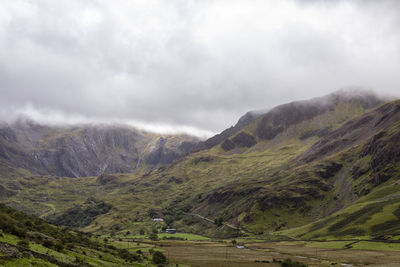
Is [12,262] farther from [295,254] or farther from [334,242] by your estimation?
[334,242]

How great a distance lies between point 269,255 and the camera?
14900cm

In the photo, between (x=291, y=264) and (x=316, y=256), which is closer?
(x=291, y=264)

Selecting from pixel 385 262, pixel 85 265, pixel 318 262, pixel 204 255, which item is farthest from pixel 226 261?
pixel 85 265

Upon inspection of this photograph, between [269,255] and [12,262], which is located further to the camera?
[269,255]

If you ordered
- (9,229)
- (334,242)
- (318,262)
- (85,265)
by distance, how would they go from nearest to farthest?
(85,265) < (9,229) < (318,262) < (334,242)

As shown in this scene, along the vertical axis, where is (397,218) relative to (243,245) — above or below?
above

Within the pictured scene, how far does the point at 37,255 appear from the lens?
50.0 metres

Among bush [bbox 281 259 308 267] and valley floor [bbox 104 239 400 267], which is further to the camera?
valley floor [bbox 104 239 400 267]

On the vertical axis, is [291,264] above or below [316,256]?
above

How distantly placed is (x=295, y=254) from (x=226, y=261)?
3989cm

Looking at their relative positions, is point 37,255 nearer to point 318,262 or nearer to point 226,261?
point 226,261

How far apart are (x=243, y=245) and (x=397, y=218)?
87128mm

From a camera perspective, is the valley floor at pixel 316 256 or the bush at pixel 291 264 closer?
the bush at pixel 291 264

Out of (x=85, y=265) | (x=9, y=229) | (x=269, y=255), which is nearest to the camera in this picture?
(x=85, y=265)
